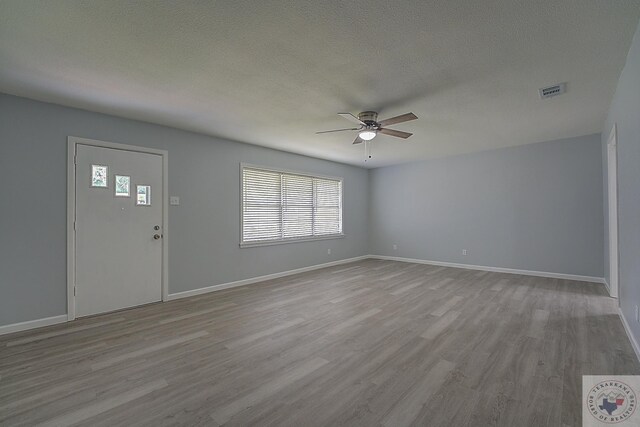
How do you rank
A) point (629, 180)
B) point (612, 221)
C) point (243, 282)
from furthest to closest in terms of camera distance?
1. point (243, 282)
2. point (612, 221)
3. point (629, 180)

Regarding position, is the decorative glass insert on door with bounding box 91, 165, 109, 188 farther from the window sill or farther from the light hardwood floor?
the window sill

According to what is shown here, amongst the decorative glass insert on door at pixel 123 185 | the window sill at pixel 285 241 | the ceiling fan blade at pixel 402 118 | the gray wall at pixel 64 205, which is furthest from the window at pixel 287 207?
the ceiling fan blade at pixel 402 118

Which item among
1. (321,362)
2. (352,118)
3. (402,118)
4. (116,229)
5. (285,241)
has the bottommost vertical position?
(321,362)

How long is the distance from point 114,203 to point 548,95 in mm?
5377

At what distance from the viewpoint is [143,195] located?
3.96 metres

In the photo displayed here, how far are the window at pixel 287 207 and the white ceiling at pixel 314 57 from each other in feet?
5.52

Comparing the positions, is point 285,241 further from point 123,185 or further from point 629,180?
point 629,180

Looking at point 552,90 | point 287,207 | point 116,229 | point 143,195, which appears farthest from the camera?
point 287,207

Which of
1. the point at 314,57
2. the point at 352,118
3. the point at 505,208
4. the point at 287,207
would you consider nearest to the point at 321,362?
the point at 314,57

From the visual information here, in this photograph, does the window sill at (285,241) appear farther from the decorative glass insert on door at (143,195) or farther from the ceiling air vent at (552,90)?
the ceiling air vent at (552,90)

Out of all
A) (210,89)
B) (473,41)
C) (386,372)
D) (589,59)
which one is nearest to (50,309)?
(210,89)

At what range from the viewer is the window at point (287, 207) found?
524cm

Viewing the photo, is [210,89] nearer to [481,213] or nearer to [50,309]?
[50,309]

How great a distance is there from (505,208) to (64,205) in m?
7.17
